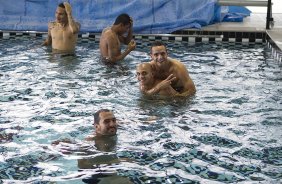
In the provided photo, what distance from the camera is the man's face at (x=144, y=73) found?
659 centimetres

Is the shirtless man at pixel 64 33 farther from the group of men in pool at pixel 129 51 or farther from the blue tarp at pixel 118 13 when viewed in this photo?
the blue tarp at pixel 118 13

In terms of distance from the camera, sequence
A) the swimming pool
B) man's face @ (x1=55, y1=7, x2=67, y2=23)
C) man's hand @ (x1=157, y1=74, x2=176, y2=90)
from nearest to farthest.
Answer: the swimming pool, man's hand @ (x1=157, y1=74, x2=176, y2=90), man's face @ (x1=55, y1=7, x2=67, y2=23)

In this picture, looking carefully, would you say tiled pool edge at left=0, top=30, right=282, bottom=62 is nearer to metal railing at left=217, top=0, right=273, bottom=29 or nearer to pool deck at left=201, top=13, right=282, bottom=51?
pool deck at left=201, top=13, right=282, bottom=51

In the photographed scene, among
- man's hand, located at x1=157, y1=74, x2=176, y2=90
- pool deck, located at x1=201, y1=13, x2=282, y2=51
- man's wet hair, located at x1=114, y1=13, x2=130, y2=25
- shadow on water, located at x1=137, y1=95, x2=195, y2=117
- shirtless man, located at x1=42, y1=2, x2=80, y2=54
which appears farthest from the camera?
pool deck, located at x1=201, y1=13, x2=282, y2=51

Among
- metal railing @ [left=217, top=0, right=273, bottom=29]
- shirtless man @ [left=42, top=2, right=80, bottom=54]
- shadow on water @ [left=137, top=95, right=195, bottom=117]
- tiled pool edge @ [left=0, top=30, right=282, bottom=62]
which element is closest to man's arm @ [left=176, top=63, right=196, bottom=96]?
shadow on water @ [left=137, top=95, right=195, bottom=117]

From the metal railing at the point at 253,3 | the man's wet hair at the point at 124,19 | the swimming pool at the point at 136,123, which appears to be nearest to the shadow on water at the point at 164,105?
the swimming pool at the point at 136,123

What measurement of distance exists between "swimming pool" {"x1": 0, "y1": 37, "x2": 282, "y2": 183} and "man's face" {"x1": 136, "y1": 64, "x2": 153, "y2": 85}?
0.22 metres

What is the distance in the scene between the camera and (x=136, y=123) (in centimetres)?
569

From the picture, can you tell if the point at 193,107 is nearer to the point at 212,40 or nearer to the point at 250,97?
the point at 250,97

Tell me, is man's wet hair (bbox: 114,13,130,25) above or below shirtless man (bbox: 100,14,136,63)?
above

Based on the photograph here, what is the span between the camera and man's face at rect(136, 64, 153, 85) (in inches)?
259

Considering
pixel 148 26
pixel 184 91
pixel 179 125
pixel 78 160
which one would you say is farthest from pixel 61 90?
pixel 148 26

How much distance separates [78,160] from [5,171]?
2.01 ft

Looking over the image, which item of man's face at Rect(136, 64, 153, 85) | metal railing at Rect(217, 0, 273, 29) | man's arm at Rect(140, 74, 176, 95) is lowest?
man's arm at Rect(140, 74, 176, 95)
